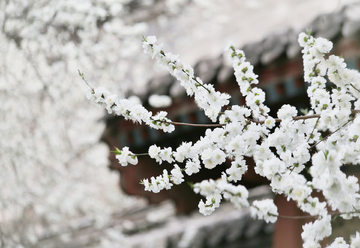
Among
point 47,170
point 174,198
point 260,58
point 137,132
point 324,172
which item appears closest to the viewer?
point 324,172

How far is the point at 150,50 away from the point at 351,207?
1.09 meters

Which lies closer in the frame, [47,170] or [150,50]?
[150,50]

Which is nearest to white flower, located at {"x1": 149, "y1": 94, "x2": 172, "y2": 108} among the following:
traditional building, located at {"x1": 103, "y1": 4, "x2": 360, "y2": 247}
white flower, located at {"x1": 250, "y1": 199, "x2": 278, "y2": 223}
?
traditional building, located at {"x1": 103, "y1": 4, "x2": 360, "y2": 247}

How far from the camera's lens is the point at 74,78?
5.17 m

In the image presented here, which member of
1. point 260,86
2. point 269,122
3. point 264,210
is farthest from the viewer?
point 260,86

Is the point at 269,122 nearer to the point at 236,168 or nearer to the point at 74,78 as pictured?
the point at 236,168

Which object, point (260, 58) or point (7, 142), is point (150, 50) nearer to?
point (260, 58)

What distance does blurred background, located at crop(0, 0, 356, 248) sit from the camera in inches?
168

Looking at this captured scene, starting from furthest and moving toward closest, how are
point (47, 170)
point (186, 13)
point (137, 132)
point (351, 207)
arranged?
point (186, 13), point (47, 170), point (137, 132), point (351, 207)

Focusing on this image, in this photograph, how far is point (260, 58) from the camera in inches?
121

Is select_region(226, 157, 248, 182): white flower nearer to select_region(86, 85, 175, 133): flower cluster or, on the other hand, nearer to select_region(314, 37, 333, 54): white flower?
select_region(86, 85, 175, 133): flower cluster

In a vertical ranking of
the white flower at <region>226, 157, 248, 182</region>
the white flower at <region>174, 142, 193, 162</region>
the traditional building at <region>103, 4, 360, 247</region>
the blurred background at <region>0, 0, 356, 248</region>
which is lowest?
the white flower at <region>226, 157, 248, 182</region>

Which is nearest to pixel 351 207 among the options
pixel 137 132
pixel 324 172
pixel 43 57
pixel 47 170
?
pixel 324 172

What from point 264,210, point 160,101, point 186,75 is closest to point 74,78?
point 160,101
